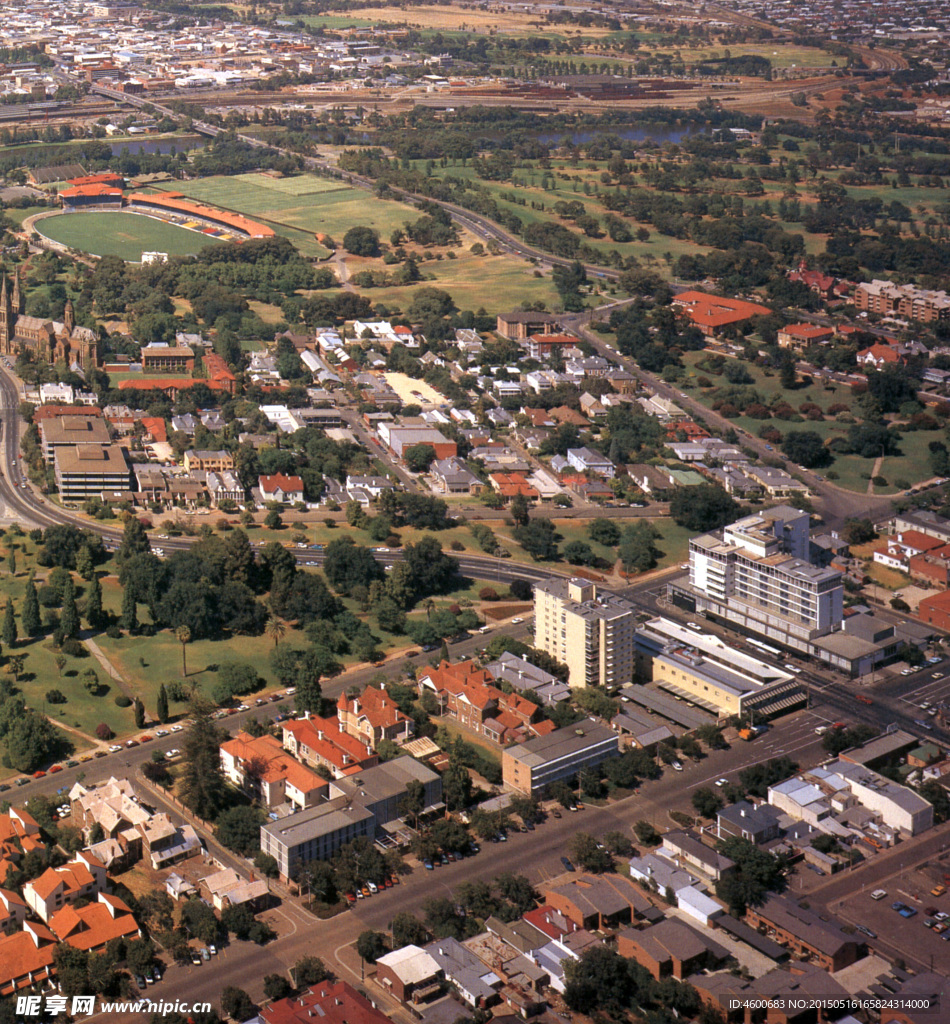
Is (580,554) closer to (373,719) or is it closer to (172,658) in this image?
(373,719)

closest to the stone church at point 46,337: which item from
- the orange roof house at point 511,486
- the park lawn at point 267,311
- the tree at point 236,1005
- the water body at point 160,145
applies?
the park lawn at point 267,311

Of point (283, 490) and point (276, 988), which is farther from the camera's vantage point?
point (283, 490)

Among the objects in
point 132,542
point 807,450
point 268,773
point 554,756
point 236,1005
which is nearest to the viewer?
point 236,1005

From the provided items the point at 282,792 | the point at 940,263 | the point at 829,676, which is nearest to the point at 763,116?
the point at 940,263

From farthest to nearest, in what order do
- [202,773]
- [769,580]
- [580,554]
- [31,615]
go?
1. [580,554]
2. [769,580]
3. [31,615]
4. [202,773]

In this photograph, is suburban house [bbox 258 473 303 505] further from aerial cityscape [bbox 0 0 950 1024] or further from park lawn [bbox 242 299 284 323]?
park lawn [bbox 242 299 284 323]

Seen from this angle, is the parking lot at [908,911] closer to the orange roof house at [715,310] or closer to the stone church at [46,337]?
the orange roof house at [715,310]

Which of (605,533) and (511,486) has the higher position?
(511,486)

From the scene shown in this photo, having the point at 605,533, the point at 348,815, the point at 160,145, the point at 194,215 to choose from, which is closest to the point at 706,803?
the point at 348,815
